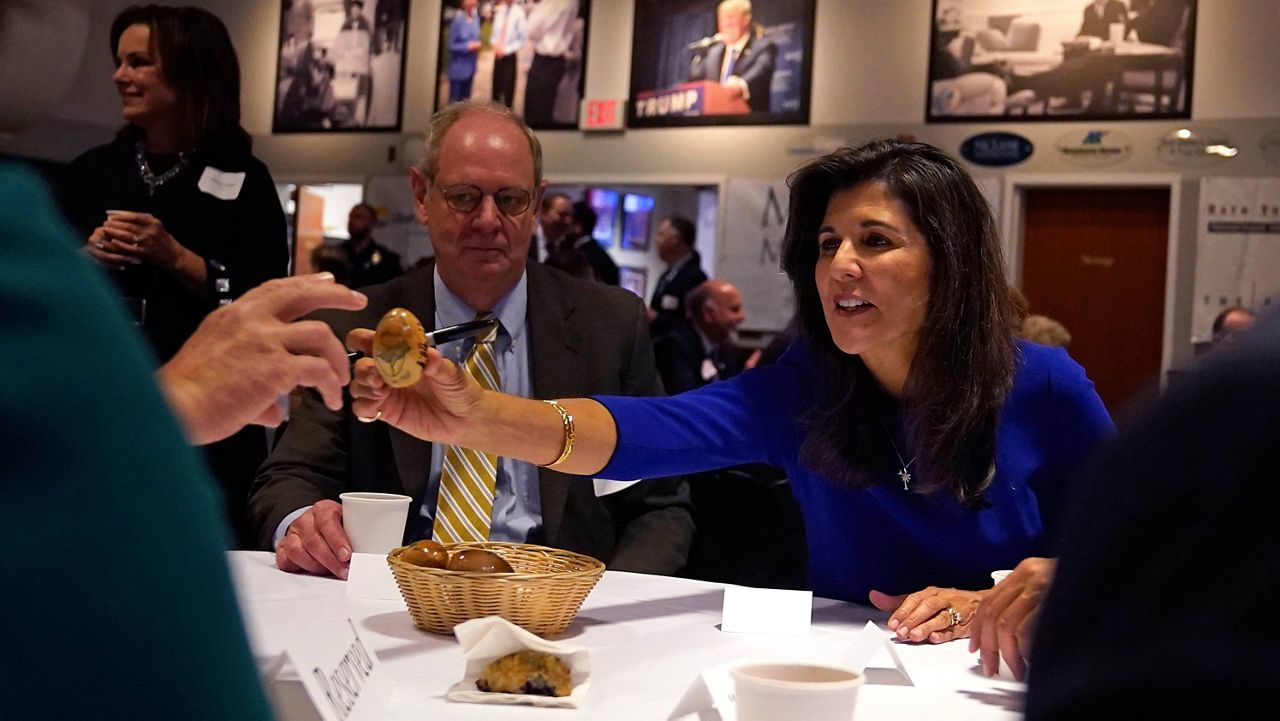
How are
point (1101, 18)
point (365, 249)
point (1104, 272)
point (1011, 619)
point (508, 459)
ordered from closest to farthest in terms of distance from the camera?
point (1011, 619) → point (508, 459) → point (1101, 18) → point (1104, 272) → point (365, 249)

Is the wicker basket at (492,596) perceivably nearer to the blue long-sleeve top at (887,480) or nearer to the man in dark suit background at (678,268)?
the blue long-sleeve top at (887,480)

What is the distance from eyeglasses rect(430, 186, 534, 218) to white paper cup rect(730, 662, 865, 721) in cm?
175

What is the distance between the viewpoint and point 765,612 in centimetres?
190

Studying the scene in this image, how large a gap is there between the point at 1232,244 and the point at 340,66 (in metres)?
6.93

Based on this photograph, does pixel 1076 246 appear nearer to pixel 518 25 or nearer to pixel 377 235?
pixel 518 25

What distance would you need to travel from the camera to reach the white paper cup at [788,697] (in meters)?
1.19

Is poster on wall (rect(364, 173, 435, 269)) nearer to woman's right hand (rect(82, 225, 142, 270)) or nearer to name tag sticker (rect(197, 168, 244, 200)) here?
name tag sticker (rect(197, 168, 244, 200))

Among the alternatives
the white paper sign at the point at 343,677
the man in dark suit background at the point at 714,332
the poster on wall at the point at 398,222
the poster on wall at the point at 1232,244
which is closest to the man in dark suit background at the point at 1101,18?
the poster on wall at the point at 1232,244

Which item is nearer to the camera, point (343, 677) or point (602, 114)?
point (343, 677)

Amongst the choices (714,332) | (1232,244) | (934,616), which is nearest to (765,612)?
(934,616)

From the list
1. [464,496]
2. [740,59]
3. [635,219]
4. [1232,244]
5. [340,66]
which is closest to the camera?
[464,496]

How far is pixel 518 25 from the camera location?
9750mm

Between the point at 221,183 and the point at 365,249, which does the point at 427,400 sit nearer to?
the point at 221,183

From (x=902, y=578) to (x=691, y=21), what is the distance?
24.9 ft
